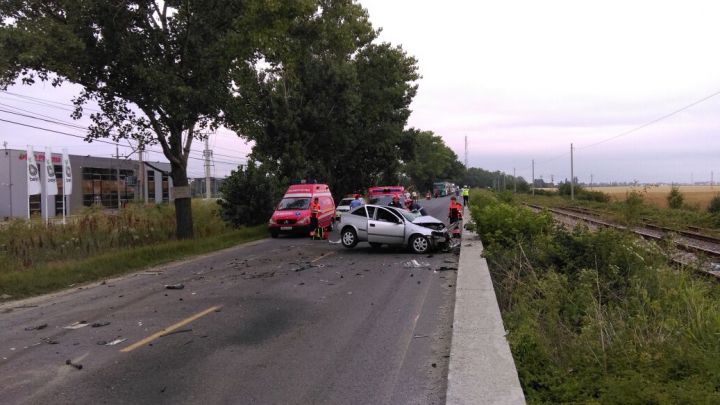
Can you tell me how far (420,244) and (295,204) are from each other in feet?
28.7

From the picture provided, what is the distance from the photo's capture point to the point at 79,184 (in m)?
52.9

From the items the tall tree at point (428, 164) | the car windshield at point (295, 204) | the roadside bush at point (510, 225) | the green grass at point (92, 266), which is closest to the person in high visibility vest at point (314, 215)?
the car windshield at point (295, 204)

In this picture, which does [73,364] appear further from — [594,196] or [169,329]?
[594,196]

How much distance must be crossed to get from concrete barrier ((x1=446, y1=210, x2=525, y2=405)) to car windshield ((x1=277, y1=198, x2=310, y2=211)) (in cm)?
1476

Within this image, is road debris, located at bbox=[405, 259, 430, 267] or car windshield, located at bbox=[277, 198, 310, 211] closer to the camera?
road debris, located at bbox=[405, 259, 430, 267]

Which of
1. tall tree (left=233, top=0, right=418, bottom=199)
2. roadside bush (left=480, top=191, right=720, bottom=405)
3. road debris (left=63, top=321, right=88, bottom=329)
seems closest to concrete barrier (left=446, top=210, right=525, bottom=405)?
roadside bush (left=480, top=191, right=720, bottom=405)

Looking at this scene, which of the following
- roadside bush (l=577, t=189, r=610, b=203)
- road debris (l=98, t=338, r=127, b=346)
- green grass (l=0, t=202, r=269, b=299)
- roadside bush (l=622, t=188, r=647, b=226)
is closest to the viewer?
road debris (l=98, t=338, r=127, b=346)

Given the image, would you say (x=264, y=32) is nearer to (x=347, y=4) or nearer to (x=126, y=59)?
(x=126, y=59)

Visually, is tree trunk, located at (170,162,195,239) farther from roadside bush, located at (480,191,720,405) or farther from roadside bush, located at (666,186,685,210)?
roadside bush, located at (666,186,685,210)

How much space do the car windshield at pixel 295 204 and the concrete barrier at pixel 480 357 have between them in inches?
581

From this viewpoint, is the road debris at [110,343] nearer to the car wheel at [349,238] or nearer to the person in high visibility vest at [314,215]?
the car wheel at [349,238]

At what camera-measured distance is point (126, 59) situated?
15.7 m

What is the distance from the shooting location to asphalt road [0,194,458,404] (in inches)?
189

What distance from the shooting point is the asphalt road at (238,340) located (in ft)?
15.8
